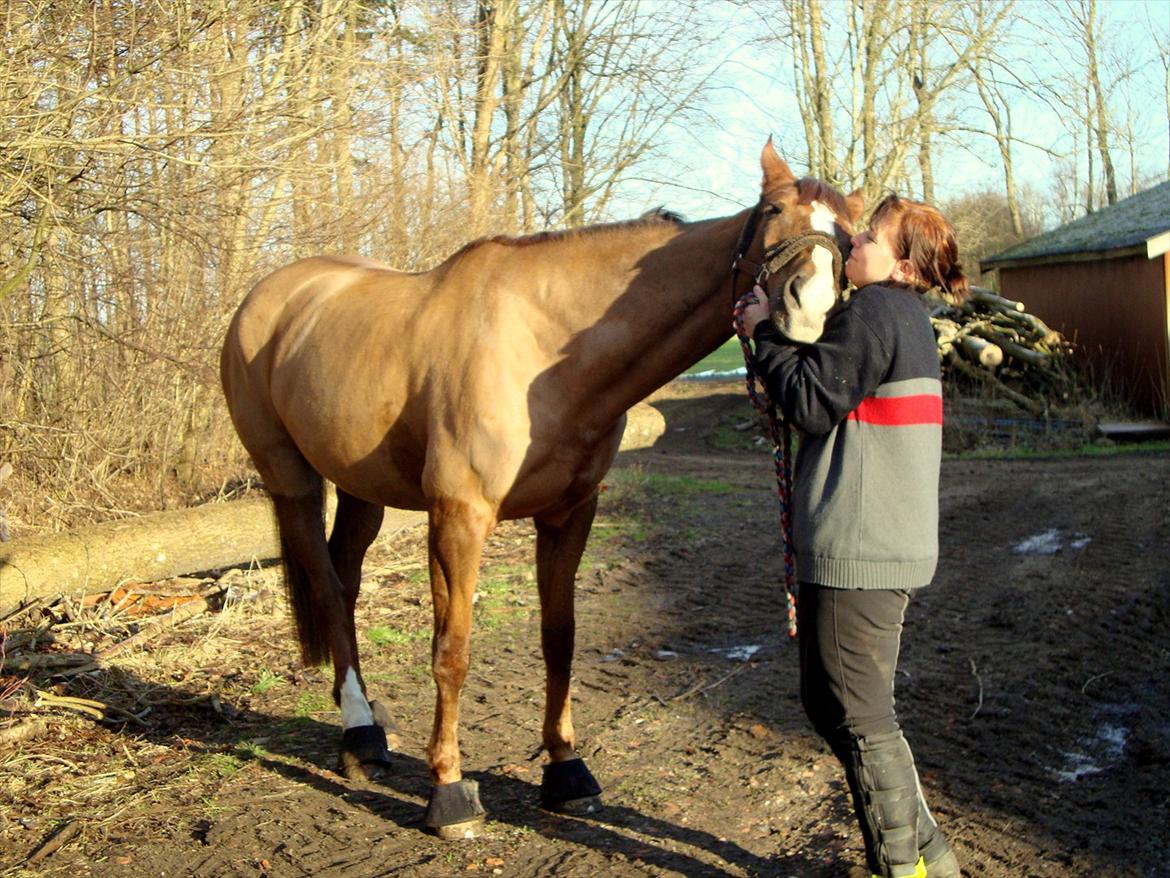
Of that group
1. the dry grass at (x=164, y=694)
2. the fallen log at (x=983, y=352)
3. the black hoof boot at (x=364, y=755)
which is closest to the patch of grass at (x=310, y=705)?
the dry grass at (x=164, y=694)

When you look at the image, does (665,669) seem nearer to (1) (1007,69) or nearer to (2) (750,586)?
(2) (750,586)

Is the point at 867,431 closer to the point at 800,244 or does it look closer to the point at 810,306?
the point at 810,306

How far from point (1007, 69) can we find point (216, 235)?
18615mm

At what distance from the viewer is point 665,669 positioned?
5359mm

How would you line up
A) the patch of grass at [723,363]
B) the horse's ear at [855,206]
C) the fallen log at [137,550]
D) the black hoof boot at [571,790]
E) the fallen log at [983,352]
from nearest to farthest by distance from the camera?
1. the horse's ear at [855,206]
2. the black hoof boot at [571,790]
3. the fallen log at [137,550]
4. the fallen log at [983,352]
5. the patch of grass at [723,363]

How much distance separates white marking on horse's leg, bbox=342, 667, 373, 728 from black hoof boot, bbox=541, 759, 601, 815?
886 mm

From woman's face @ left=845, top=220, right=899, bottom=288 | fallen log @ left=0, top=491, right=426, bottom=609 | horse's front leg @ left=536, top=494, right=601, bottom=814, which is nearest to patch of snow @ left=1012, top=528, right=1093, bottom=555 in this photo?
horse's front leg @ left=536, top=494, right=601, bottom=814

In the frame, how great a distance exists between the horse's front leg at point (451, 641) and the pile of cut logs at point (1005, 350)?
13168 mm

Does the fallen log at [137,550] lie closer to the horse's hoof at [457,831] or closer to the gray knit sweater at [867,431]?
the horse's hoof at [457,831]

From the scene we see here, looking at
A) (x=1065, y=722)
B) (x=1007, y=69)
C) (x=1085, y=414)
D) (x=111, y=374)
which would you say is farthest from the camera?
(x=1007, y=69)

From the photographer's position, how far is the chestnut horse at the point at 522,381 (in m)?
3.38

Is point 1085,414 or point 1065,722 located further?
point 1085,414

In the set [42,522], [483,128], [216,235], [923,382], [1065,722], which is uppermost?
[483,128]

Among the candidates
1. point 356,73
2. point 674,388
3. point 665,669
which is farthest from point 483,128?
point 665,669
